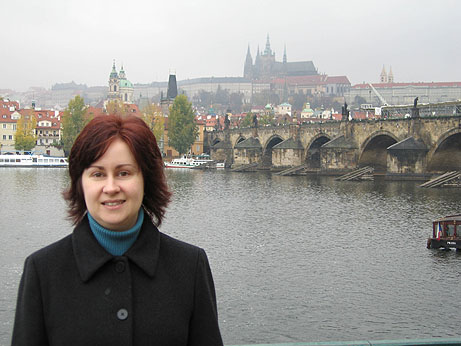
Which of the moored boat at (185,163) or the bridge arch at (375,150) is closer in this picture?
the bridge arch at (375,150)

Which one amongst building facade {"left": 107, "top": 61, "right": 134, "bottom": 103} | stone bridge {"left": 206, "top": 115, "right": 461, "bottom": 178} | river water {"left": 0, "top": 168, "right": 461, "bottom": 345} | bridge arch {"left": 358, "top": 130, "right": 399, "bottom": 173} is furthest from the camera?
building facade {"left": 107, "top": 61, "right": 134, "bottom": 103}

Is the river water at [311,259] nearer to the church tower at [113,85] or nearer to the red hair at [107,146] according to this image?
the red hair at [107,146]

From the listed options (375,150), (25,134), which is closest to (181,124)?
(25,134)

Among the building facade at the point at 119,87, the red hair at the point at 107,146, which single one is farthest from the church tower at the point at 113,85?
the red hair at the point at 107,146

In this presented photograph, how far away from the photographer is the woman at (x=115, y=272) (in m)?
2.01

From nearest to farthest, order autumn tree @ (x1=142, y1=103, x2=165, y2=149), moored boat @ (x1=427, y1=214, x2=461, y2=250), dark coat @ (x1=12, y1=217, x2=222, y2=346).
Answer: dark coat @ (x1=12, y1=217, x2=222, y2=346) < moored boat @ (x1=427, y1=214, x2=461, y2=250) < autumn tree @ (x1=142, y1=103, x2=165, y2=149)

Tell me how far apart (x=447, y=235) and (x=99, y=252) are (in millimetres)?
14641

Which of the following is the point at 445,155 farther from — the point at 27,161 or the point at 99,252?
the point at 27,161

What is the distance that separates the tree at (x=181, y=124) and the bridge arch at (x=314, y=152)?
14.9 m

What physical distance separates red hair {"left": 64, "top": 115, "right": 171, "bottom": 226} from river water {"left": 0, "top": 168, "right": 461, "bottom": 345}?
22.9ft

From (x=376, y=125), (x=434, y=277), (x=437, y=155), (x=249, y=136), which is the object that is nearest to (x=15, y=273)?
(x=434, y=277)

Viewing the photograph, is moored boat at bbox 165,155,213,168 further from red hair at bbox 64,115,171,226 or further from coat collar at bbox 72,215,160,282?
coat collar at bbox 72,215,160,282

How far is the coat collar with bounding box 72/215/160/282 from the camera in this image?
6.60 feet

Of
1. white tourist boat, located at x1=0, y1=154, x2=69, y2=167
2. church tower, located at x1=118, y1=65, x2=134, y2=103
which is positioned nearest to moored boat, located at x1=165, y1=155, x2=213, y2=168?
white tourist boat, located at x1=0, y1=154, x2=69, y2=167
